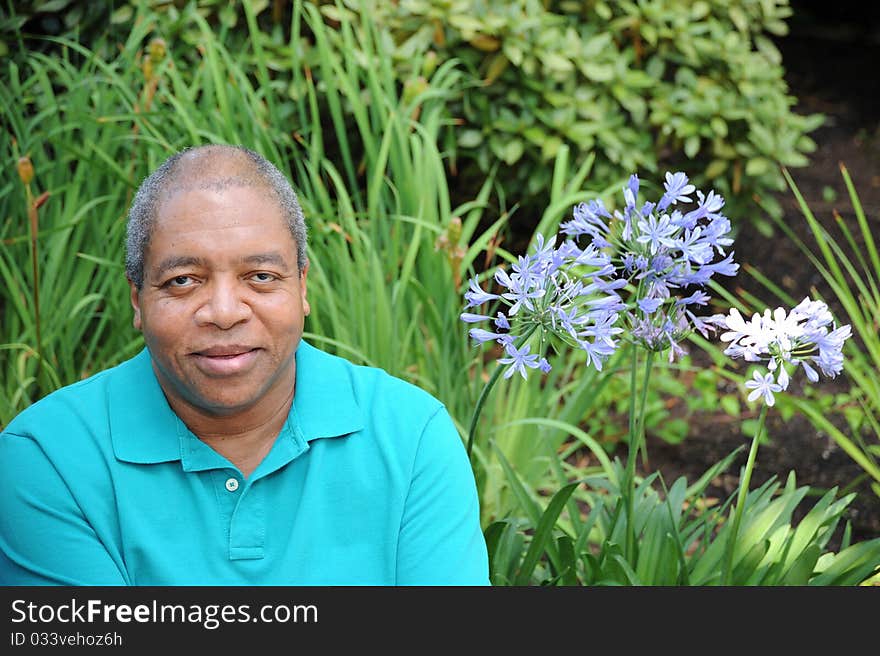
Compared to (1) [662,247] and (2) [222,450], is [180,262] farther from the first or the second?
(1) [662,247]

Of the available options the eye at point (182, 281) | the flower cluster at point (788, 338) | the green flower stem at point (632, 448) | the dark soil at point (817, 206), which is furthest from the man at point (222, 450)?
the dark soil at point (817, 206)

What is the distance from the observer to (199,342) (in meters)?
A: 1.71

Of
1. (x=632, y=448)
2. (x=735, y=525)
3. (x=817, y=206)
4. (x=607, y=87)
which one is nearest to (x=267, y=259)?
(x=632, y=448)

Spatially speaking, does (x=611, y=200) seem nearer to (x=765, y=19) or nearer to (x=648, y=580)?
(x=765, y=19)

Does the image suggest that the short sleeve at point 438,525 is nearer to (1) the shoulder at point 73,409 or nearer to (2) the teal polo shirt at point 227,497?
(2) the teal polo shirt at point 227,497

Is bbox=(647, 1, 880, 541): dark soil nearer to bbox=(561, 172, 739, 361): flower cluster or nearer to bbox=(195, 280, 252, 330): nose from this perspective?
bbox=(561, 172, 739, 361): flower cluster

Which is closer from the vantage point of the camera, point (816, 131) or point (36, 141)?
point (36, 141)

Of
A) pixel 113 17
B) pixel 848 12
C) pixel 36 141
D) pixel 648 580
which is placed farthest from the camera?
pixel 848 12

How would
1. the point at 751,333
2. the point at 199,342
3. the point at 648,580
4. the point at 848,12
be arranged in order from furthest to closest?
1. the point at 848,12
2. the point at 648,580
3. the point at 751,333
4. the point at 199,342

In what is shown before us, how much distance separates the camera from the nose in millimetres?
1693

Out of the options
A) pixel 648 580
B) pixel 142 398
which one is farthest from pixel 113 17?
pixel 648 580

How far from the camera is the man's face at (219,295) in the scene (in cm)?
171

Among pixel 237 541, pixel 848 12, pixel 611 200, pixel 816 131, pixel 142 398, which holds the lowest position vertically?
pixel 237 541
